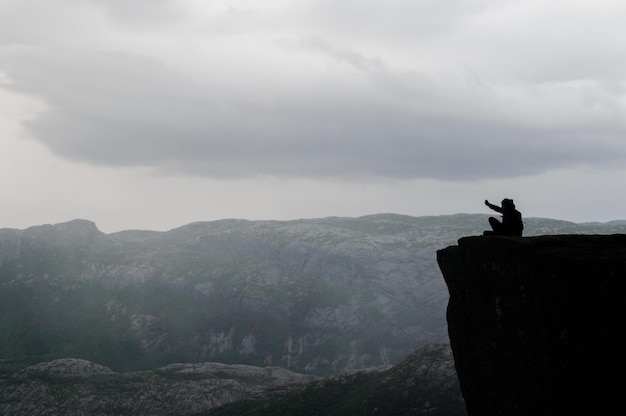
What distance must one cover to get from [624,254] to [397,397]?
161 m

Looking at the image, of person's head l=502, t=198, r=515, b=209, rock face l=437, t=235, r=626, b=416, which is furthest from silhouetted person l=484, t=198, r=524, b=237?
rock face l=437, t=235, r=626, b=416

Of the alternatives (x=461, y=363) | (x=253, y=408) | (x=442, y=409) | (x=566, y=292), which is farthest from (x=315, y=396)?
(x=566, y=292)

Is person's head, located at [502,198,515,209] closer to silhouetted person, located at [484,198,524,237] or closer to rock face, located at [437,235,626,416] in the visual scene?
silhouetted person, located at [484,198,524,237]

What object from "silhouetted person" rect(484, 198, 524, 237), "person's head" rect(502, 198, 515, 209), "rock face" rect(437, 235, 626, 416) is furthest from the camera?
"person's head" rect(502, 198, 515, 209)

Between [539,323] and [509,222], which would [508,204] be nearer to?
[509,222]

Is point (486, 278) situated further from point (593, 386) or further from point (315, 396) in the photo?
point (315, 396)

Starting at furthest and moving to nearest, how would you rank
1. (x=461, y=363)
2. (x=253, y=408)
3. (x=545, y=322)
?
(x=253, y=408) < (x=461, y=363) < (x=545, y=322)

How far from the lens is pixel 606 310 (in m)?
23.5

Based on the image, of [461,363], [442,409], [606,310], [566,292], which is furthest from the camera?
[442,409]

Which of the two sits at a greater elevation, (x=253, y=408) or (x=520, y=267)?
(x=520, y=267)

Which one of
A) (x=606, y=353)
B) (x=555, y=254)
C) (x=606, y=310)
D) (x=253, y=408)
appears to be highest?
(x=555, y=254)

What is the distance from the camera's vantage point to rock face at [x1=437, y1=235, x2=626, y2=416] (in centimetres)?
2369

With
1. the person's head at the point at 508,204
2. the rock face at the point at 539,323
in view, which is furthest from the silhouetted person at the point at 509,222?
the rock face at the point at 539,323

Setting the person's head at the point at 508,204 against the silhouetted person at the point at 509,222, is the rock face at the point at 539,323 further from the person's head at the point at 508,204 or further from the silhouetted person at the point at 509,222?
the person's head at the point at 508,204
